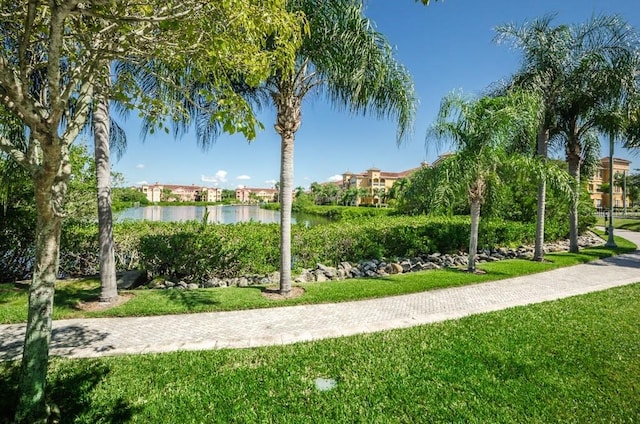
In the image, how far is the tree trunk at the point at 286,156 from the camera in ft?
22.7

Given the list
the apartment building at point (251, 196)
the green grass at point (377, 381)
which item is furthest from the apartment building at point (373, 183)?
the green grass at point (377, 381)

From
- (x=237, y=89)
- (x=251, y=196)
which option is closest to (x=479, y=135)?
(x=237, y=89)

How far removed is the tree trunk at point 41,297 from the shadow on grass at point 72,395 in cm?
31

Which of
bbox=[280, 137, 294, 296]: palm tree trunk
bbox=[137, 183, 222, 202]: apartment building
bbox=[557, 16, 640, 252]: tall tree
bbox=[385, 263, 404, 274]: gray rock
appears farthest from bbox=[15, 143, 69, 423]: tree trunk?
bbox=[137, 183, 222, 202]: apartment building

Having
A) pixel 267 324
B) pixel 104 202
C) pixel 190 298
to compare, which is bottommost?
pixel 267 324

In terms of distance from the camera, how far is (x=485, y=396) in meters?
3.35

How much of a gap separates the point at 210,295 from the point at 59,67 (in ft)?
16.9

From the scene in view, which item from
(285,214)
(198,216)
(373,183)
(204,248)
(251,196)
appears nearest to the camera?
(285,214)

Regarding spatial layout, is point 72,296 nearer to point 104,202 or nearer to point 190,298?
point 104,202

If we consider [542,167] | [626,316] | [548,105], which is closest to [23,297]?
[626,316]

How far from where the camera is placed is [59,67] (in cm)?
257

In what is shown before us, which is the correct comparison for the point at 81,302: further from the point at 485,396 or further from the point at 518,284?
the point at 518,284

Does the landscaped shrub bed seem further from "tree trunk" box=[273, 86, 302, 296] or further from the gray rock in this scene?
"tree trunk" box=[273, 86, 302, 296]

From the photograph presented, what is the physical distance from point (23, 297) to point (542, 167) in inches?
506
